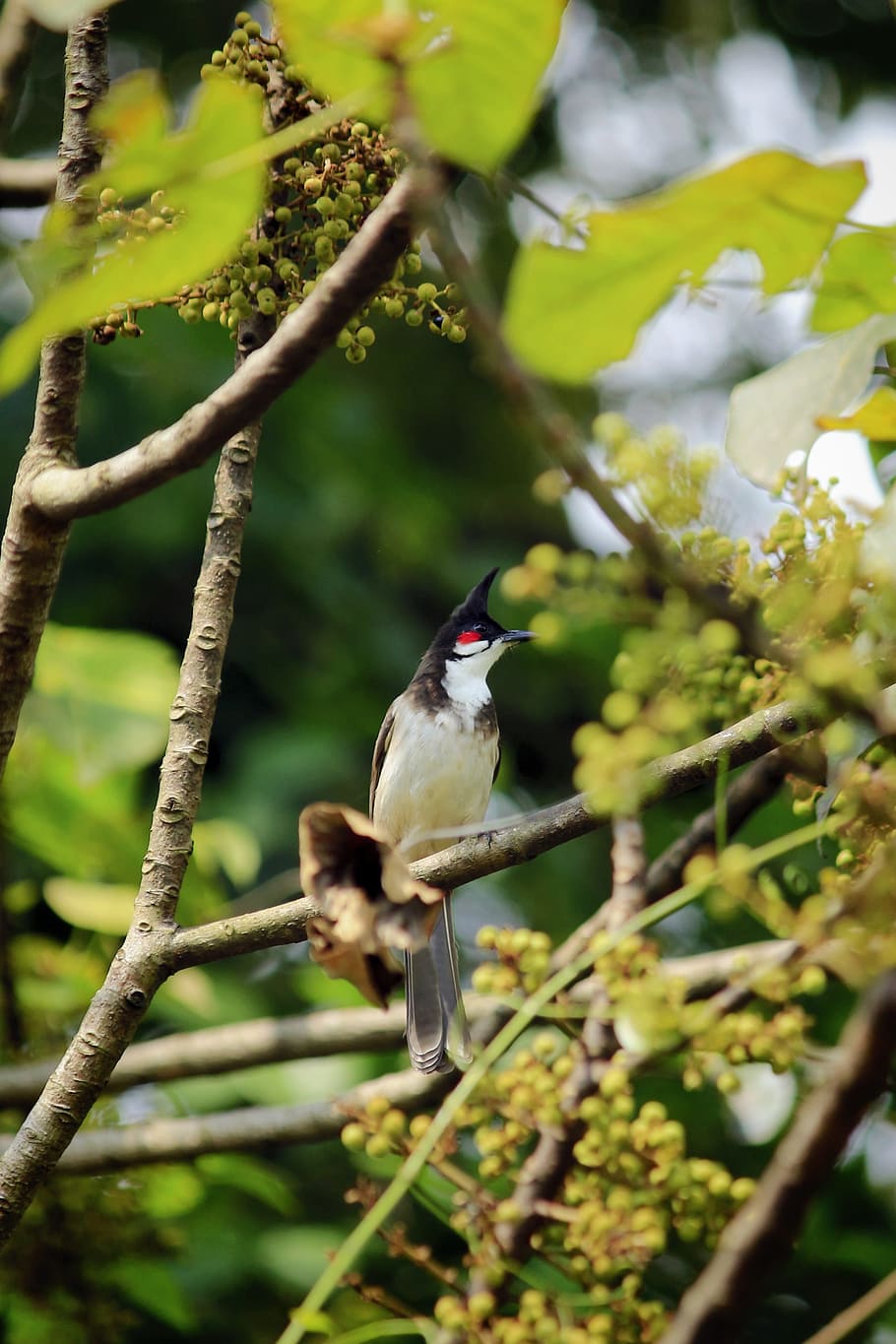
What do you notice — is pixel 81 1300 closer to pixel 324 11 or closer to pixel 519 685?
pixel 324 11

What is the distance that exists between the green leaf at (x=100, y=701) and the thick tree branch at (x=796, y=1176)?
237 cm

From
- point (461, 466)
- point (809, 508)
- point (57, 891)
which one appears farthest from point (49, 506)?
point (461, 466)

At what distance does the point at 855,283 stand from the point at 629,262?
408 millimetres

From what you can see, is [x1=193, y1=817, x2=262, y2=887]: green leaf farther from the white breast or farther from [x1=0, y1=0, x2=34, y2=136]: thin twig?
[x1=0, y1=0, x2=34, y2=136]: thin twig

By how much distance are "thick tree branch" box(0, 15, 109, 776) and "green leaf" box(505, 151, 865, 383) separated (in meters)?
1.31

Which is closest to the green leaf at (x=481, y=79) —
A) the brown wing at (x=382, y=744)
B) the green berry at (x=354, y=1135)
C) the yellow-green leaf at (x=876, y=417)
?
the yellow-green leaf at (x=876, y=417)

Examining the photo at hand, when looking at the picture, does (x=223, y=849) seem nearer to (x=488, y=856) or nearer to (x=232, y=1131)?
(x=232, y=1131)

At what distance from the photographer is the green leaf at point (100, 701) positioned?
3.15 m

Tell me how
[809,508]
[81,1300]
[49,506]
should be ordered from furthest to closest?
1. [81,1300]
2. [49,506]
3. [809,508]

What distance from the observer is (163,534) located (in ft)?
16.3

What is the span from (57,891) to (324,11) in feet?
8.54

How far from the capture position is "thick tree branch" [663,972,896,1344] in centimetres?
80

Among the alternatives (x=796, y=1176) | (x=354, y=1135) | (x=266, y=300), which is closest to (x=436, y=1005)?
(x=354, y=1135)

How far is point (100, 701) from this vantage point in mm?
3242
